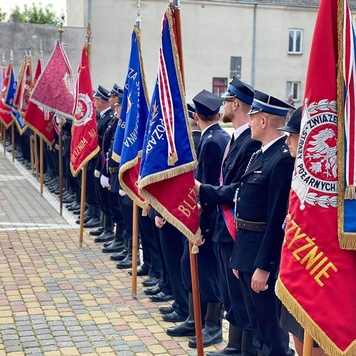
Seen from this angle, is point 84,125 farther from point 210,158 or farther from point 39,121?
point 210,158

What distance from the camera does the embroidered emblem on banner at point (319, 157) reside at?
3.19 meters

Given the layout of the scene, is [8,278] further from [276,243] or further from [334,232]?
[334,232]

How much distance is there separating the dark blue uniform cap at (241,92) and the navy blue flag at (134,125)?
5.37 ft

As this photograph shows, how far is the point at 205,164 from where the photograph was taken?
530 centimetres

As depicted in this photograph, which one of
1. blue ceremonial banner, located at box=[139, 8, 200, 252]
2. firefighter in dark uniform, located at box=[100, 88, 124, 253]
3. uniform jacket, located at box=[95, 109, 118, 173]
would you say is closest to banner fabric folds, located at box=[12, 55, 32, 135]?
uniform jacket, located at box=[95, 109, 118, 173]

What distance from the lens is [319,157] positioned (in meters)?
3.21

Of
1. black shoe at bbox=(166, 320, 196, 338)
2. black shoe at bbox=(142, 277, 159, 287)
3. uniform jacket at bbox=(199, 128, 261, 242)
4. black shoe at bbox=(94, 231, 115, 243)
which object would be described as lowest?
black shoe at bbox=(94, 231, 115, 243)

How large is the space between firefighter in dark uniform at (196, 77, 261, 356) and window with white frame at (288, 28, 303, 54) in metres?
33.1

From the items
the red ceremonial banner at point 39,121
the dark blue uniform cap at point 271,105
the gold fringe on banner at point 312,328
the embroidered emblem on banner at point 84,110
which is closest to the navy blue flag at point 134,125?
the embroidered emblem on banner at point 84,110

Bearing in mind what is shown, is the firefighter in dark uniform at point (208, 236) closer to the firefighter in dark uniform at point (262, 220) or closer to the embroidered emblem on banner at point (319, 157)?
the firefighter in dark uniform at point (262, 220)

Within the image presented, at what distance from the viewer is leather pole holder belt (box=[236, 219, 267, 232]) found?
4.25 m

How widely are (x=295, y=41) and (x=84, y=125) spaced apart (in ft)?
98.7

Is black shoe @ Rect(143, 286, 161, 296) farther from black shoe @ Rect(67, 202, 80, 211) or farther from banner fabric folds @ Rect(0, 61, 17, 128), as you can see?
banner fabric folds @ Rect(0, 61, 17, 128)

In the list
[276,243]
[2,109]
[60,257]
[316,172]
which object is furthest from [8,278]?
[2,109]
